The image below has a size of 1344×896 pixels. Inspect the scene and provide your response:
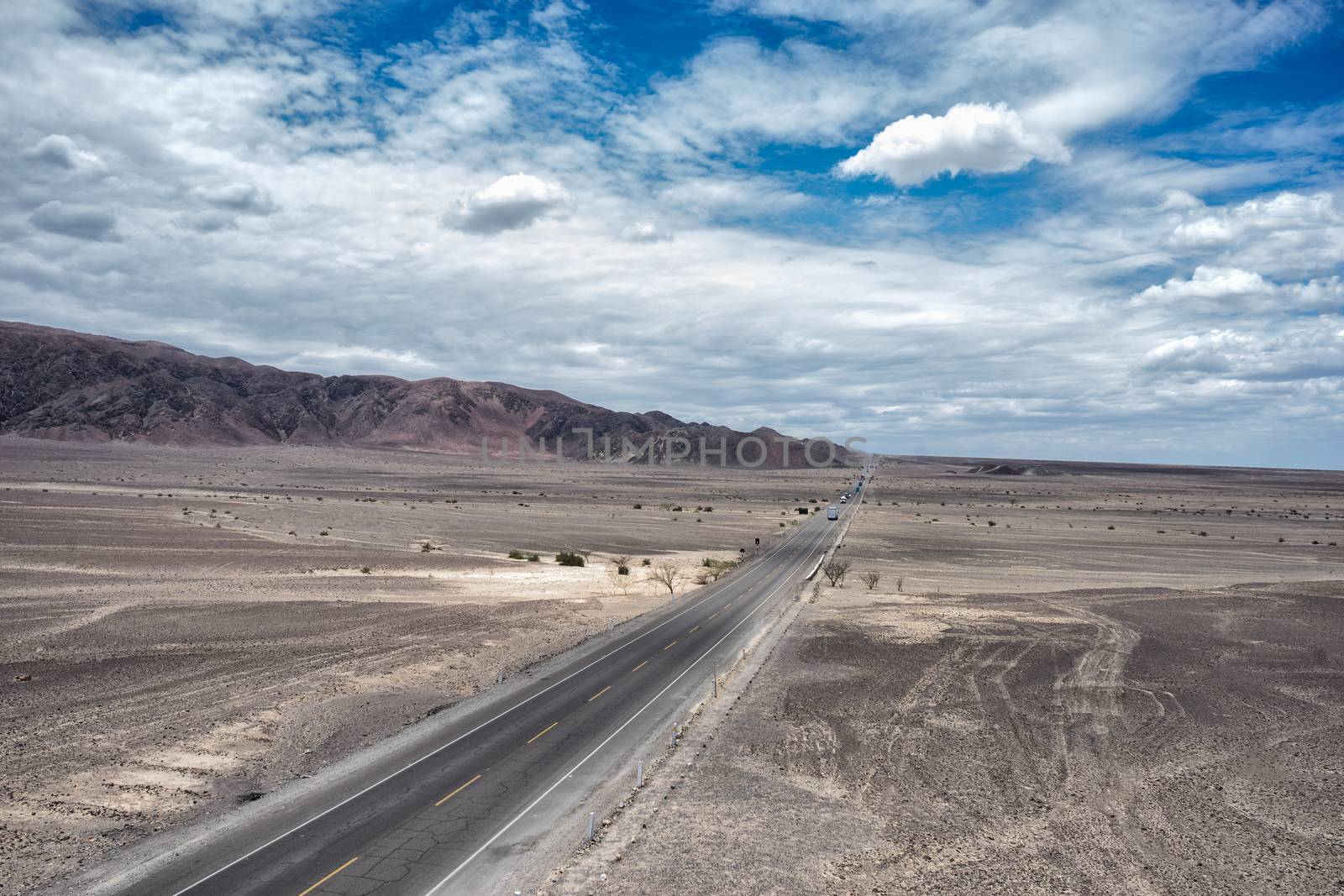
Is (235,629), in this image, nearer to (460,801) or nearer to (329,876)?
(460,801)

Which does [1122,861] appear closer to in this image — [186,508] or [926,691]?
[926,691]

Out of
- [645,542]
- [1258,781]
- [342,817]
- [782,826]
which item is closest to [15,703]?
[342,817]

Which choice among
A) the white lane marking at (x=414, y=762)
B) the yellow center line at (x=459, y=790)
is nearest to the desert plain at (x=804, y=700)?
the white lane marking at (x=414, y=762)

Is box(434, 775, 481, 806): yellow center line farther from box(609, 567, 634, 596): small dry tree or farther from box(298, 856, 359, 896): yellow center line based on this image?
box(609, 567, 634, 596): small dry tree

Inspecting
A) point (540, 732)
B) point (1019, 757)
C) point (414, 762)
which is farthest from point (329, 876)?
point (1019, 757)

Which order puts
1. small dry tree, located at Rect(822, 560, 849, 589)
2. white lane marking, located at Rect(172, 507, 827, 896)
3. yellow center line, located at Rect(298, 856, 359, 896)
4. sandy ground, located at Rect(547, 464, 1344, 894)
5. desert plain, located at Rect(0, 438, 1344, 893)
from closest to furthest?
yellow center line, located at Rect(298, 856, 359, 896)
white lane marking, located at Rect(172, 507, 827, 896)
sandy ground, located at Rect(547, 464, 1344, 894)
desert plain, located at Rect(0, 438, 1344, 893)
small dry tree, located at Rect(822, 560, 849, 589)

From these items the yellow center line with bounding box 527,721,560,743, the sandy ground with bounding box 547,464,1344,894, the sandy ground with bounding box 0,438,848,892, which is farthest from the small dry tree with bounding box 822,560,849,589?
the yellow center line with bounding box 527,721,560,743
